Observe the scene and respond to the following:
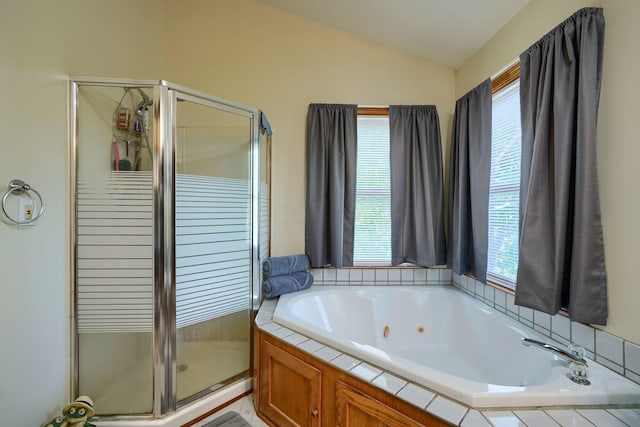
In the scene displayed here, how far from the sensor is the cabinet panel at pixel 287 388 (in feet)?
4.18

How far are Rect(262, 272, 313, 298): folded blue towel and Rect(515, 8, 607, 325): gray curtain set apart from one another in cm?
140

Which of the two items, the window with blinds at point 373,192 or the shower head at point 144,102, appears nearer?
the shower head at point 144,102

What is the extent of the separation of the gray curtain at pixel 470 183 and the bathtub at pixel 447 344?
1.07 feet

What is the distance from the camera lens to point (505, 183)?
5.74 feet

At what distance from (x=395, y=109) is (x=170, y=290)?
2.17 metres

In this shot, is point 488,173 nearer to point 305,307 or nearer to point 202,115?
point 305,307

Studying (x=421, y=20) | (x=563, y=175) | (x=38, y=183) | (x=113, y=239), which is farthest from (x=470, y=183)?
(x=38, y=183)

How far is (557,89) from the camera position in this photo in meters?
1.25

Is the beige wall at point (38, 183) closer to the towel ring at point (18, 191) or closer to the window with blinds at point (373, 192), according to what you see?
the towel ring at point (18, 191)

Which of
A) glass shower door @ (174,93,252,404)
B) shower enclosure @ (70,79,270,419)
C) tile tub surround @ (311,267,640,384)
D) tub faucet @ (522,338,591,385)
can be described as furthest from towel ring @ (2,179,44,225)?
tub faucet @ (522,338,591,385)

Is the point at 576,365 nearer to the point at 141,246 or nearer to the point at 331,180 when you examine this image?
the point at 331,180

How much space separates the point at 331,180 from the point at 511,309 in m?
1.55

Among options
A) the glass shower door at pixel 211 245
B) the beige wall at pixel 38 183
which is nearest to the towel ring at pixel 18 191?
the beige wall at pixel 38 183

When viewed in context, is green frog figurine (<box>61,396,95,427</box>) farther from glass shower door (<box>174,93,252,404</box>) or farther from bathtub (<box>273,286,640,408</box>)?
bathtub (<box>273,286,640,408</box>)
